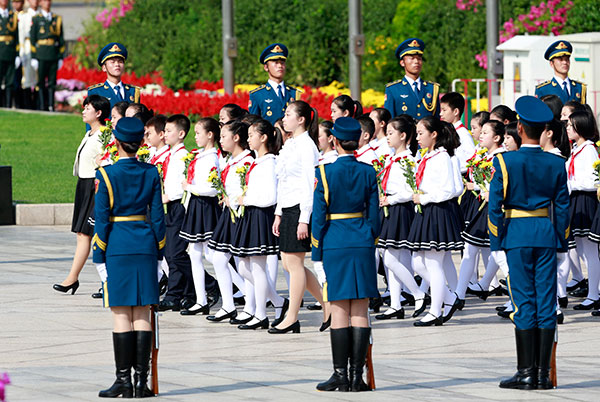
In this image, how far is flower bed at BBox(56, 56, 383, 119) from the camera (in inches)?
919

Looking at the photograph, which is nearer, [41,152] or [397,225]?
[397,225]

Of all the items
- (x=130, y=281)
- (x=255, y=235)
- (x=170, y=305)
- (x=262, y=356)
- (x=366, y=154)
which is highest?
(x=366, y=154)

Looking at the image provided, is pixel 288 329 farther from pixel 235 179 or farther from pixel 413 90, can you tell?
pixel 413 90

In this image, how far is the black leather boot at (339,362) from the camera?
28.0 ft

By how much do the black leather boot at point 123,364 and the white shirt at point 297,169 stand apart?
2353 mm

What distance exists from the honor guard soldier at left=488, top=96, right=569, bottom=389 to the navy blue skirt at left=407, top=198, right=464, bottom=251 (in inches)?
86.8

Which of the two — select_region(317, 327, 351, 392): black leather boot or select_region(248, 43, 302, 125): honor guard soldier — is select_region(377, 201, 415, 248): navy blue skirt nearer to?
select_region(248, 43, 302, 125): honor guard soldier

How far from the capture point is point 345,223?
879 cm

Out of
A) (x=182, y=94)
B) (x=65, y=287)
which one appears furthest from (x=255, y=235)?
(x=182, y=94)

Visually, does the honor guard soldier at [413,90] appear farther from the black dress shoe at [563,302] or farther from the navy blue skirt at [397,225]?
the black dress shoe at [563,302]

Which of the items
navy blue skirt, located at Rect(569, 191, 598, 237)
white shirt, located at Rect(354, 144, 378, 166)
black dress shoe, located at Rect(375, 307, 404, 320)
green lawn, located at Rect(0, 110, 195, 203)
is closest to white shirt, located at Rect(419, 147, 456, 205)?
white shirt, located at Rect(354, 144, 378, 166)

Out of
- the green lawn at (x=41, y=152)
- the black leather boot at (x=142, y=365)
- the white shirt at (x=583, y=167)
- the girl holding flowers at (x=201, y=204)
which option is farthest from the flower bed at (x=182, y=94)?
the black leather boot at (x=142, y=365)

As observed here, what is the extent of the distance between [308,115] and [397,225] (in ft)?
4.43

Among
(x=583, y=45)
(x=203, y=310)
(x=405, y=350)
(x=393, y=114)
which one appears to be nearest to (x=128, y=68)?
(x=583, y=45)
